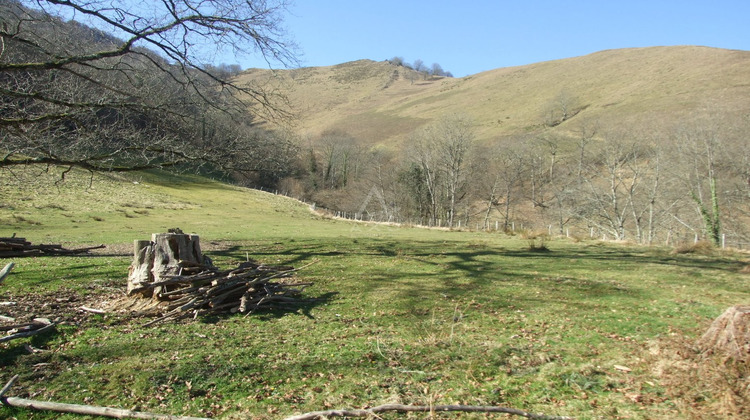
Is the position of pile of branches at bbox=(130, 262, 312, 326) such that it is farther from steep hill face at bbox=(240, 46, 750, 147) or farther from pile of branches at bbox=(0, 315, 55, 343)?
steep hill face at bbox=(240, 46, 750, 147)

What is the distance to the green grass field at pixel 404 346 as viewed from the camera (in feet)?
16.0

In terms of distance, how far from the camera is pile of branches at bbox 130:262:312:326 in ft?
26.3

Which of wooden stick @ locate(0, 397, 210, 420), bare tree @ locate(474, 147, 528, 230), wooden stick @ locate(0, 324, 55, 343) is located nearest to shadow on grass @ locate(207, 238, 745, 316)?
wooden stick @ locate(0, 397, 210, 420)

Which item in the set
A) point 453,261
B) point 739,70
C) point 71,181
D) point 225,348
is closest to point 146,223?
point 71,181

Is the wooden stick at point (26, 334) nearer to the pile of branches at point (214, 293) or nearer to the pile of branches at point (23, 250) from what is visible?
the pile of branches at point (214, 293)

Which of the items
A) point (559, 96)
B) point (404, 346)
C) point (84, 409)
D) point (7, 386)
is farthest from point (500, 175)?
point (7, 386)

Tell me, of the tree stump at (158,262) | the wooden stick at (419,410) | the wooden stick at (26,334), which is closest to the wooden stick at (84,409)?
the wooden stick at (419,410)

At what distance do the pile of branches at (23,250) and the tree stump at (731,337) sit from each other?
16.7m

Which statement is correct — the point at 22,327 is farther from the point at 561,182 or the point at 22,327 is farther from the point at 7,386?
the point at 561,182

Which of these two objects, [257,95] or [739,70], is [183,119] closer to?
[257,95]

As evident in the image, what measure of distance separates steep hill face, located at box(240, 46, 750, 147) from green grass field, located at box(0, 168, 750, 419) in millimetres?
37188

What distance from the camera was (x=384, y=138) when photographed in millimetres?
108375

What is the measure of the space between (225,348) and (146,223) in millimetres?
28617

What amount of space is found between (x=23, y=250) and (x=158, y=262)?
8.91m
